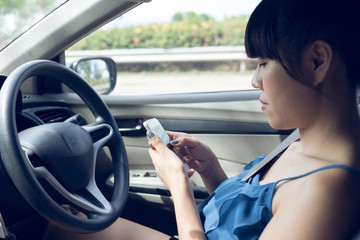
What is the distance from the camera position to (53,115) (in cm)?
181

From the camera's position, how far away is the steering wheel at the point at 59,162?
38.9 inches

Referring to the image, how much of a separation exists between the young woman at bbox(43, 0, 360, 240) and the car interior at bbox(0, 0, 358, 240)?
355mm

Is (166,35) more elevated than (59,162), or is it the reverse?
(59,162)

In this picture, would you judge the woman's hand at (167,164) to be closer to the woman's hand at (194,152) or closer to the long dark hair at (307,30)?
the woman's hand at (194,152)

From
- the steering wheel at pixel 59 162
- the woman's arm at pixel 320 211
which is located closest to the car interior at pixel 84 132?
the steering wheel at pixel 59 162

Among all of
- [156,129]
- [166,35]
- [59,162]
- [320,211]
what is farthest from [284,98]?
[166,35]

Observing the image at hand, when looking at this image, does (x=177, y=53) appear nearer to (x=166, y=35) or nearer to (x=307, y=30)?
(x=166, y=35)

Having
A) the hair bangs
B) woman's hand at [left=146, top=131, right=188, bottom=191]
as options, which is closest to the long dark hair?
the hair bangs

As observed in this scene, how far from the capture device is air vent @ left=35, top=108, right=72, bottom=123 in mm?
1697

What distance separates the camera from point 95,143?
140cm

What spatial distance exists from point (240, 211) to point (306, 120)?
28 cm

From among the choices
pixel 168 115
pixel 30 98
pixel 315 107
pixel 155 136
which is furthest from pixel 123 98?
pixel 315 107

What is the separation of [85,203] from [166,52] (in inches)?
283

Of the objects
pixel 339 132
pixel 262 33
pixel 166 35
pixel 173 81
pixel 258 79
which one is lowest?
pixel 173 81
